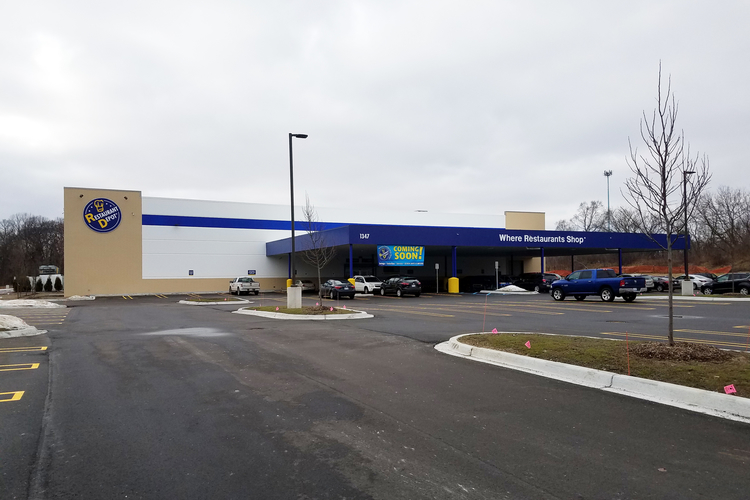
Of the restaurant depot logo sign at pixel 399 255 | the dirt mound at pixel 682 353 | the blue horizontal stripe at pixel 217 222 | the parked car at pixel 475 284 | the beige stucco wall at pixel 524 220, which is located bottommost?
the parked car at pixel 475 284

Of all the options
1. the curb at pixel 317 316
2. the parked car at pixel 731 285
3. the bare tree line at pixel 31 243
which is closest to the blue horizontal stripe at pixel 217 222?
the curb at pixel 317 316

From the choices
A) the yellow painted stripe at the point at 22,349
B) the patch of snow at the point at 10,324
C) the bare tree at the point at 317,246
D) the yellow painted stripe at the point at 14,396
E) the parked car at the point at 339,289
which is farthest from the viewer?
the parked car at the point at 339,289

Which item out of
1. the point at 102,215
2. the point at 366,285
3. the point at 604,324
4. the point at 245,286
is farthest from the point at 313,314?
the point at 102,215

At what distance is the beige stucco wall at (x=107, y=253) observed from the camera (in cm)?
4128

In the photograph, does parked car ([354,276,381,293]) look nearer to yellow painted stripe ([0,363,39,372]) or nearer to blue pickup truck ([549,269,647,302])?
blue pickup truck ([549,269,647,302])

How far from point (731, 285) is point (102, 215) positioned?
A: 4818 centimetres

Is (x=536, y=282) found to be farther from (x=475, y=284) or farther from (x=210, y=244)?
(x=210, y=244)

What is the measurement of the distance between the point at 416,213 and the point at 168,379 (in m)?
49.6

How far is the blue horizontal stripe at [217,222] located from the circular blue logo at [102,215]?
89.5 inches

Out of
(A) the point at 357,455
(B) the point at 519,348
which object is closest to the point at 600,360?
(B) the point at 519,348

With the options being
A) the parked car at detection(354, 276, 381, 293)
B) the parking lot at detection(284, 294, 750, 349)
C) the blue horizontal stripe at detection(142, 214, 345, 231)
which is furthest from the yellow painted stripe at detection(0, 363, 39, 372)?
the blue horizontal stripe at detection(142, 214, 345, 231)

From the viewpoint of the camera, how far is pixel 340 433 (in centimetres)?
559

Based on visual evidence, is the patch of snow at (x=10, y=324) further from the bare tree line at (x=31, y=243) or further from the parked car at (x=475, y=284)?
the bare tree line at (x=31, y=243)

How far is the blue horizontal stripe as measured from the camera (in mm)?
44125
